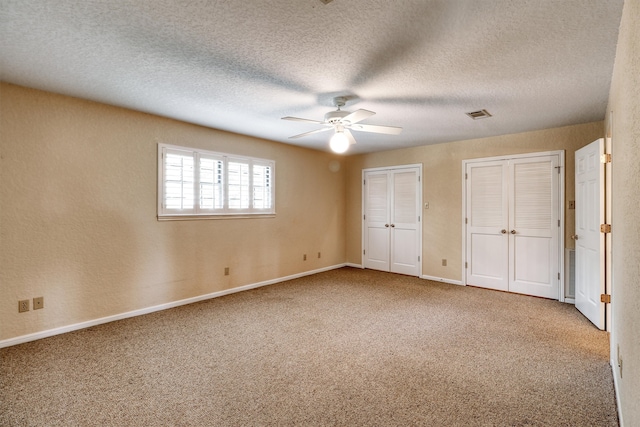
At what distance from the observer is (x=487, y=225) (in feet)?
16.7

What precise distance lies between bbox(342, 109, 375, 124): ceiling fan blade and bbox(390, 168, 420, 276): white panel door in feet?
10.2

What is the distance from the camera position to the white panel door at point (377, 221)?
6379mm

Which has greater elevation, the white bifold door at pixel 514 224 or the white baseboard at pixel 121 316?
the white bifold door at pixel 514 224

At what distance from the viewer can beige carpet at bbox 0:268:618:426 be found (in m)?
2.02

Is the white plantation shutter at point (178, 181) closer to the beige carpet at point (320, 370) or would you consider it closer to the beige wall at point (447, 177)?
the beige carpet at point (320, 370)

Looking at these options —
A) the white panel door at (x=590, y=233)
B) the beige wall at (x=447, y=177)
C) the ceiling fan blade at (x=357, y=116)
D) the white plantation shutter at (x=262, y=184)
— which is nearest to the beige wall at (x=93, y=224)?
the white plantation shutter at (x=262, y=184)

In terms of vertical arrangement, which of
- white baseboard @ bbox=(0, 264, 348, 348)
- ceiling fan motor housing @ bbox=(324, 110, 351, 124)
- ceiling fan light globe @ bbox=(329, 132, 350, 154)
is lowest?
white baseboard @ bbox=(0, 264, 348, 348)

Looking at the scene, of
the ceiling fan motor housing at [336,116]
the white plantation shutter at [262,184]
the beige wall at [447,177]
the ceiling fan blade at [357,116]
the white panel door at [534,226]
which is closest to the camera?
the ceiling fan blade at [357,116]

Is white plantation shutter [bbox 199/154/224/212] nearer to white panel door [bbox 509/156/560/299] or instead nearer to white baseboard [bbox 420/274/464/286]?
white baseboard [bbox 420/274/464/286]

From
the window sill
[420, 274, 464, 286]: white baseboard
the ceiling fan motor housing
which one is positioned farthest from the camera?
[420, 274, 464, 286]: white baseboard

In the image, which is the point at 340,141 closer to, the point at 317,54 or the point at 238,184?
the point at 317,54

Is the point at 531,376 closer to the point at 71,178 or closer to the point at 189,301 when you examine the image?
the point at 189,301

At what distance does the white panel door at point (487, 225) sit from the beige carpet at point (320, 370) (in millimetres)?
966

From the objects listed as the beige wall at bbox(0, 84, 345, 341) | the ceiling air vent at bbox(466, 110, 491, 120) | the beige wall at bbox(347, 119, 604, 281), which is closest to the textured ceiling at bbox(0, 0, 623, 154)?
the ceiling air vent at bbox(466, 110, 491, 120)
